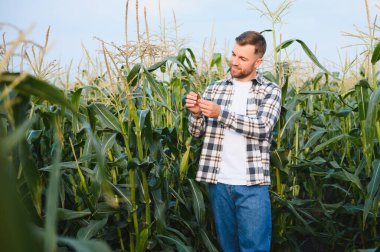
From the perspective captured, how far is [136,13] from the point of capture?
104 inches

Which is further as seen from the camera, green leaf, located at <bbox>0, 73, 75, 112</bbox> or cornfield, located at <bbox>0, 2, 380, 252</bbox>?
cornfield, located at <bbox>0, 2, 380, 252</bbox>

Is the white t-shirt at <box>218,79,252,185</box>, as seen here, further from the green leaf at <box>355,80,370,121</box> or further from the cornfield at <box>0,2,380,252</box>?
the green leaf at <box>355,80,370,121</box>

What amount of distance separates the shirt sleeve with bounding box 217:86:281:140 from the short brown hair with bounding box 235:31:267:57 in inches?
11.2

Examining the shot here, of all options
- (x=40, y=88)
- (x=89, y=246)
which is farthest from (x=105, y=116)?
(x=89, y=246)

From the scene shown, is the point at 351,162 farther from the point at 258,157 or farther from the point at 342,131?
the point at 258,157

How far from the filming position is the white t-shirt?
121 inches

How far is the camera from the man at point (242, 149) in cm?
306

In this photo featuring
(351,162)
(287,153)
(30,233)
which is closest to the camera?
(30,233)

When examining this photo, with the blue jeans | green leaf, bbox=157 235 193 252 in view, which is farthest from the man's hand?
green leaf, bbox=157 235 193 252

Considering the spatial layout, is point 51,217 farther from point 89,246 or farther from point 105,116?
point 105,116

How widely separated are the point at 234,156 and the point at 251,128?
237mm

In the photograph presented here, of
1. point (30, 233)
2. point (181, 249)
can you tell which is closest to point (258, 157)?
point (181, 249)

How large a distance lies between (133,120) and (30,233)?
88.1 inches

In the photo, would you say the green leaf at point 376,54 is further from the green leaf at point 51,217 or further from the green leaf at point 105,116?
the green leaf at point 51,217
